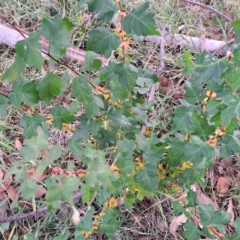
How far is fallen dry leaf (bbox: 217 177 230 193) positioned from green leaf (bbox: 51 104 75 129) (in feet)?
3.81

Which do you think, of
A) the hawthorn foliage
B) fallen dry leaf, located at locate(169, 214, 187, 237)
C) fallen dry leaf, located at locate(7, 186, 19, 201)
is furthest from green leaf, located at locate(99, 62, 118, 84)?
fallen dry leaf, located at locate(7, 186, 19, 201)

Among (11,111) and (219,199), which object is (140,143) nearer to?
(219,199)

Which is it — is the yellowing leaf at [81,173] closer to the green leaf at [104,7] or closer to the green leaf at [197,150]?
the green leaf at [197,150]

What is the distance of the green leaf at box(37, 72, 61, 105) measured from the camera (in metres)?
0.96

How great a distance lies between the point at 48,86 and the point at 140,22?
12.9 inches

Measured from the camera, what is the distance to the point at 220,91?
100 centimetres

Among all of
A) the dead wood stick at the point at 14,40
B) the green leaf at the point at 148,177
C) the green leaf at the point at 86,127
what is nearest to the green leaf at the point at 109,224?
the green leaf at the point at 148,177

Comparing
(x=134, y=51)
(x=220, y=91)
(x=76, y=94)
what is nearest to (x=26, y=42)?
(x=76, y=94)

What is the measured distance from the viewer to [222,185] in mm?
1970

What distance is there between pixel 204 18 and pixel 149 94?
875mm

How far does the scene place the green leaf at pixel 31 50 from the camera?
0.83 meters

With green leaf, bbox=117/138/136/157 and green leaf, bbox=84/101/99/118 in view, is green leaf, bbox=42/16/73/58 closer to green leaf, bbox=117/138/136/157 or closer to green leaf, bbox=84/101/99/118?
green leaf, bbox=84/101/99/118

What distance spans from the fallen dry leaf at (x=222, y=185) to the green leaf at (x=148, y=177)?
914mm

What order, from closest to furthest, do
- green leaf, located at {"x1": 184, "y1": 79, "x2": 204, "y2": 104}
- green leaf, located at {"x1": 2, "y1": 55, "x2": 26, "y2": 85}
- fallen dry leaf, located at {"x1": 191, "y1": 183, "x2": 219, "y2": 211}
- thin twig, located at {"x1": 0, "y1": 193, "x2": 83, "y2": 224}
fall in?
green leaf, located at {"x1": 2, "y1": 55, "x2": 26, "y2": 85}, green leaf, located at {"x1": 184, "y1": 79, "x2": 204, "y2": 104}, thin twig, located at {"x1": 0, "y1": 193, "x2": 83, "y2": 224}, fallen dry leaf, located at {"x1": 191, "y1": 183, "x2": 219, "y2": 211}
